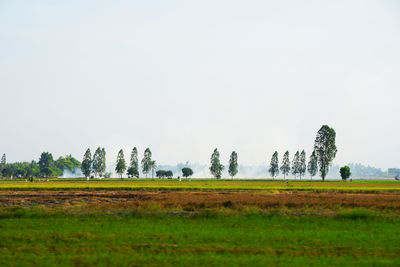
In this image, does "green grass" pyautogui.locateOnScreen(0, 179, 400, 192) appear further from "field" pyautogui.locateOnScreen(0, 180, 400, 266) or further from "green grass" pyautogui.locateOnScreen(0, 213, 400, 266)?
"green grass" pyautogui.locateOnScreen(0, 213, 400, 266)

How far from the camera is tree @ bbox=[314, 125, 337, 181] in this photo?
154 meters

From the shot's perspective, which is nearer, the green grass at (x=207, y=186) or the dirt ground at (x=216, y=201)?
the dirt ground at (x=216, y=201)

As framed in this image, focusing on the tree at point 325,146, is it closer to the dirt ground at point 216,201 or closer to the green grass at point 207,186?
the green grass at point 207,186

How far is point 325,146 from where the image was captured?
155750 millimetres

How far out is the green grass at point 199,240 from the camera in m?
16.4

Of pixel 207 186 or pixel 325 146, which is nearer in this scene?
pixel 207 186

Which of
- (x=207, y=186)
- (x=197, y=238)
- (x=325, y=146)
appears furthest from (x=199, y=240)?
(x=325, y=146)

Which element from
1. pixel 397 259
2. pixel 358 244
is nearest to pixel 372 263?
pixel 397 259

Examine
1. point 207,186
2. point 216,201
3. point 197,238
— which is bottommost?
point 207,186

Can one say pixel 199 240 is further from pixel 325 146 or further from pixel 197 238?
pixel 325 146

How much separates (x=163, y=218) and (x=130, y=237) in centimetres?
845

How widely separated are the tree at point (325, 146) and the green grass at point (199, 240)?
130m

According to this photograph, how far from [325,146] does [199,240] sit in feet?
475

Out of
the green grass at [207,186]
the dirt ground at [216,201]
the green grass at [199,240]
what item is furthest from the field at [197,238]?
the green grass at [207,186]
